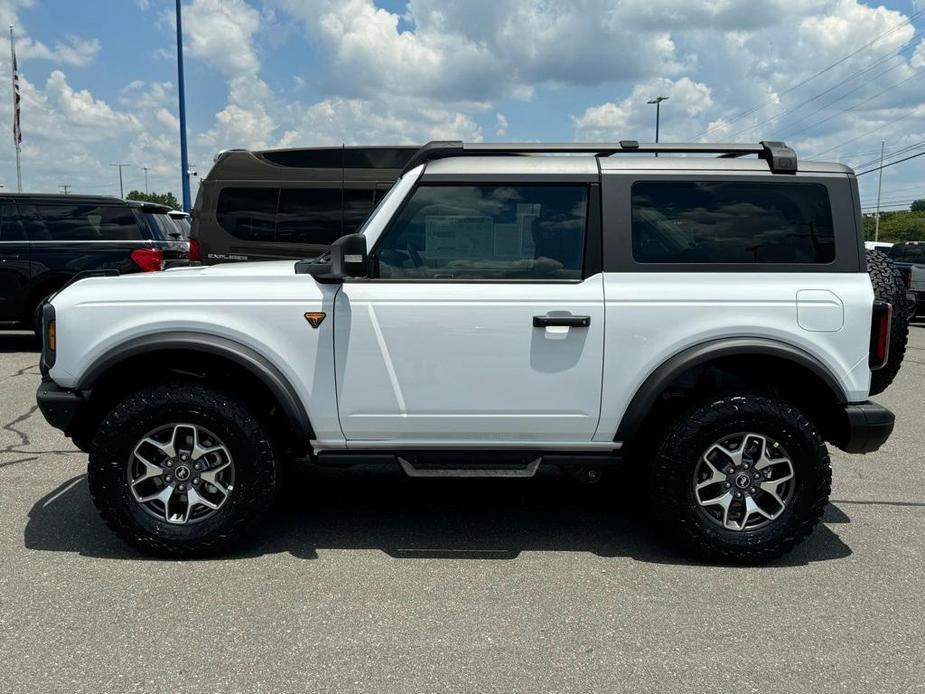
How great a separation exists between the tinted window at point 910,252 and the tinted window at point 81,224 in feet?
47.4

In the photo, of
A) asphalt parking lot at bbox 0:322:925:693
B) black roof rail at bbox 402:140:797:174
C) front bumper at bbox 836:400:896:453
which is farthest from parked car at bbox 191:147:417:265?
front bumper at bbox 836:400:896:453

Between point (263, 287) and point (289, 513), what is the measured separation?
143 centimetres

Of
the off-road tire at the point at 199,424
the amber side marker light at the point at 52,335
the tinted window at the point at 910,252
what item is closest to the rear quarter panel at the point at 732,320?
the off-road tire at the point at 199,424

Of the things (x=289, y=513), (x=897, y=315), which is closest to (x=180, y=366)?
(x=289, y=513)

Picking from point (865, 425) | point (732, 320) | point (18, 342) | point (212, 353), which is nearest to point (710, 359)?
point (732, 320)

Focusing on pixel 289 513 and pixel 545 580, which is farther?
pixel 289 513

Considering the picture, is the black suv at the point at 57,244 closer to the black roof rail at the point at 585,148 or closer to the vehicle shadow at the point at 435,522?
the vehicle shadow at the point at 435,522

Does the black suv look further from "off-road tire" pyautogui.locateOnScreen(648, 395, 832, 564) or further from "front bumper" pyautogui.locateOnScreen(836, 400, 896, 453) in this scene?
"front bumper" pyautogui.locateOnScreen(836, 400, 896, 453)

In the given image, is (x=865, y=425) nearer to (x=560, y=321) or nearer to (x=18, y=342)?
(x=560, y=321)

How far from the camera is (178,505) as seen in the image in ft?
12.4

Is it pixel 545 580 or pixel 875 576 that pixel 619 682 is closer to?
pixel 545 580

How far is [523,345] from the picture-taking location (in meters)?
3.63

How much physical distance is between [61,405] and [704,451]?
3.04 meters

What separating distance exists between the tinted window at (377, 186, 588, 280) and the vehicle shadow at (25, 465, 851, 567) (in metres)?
1.39
